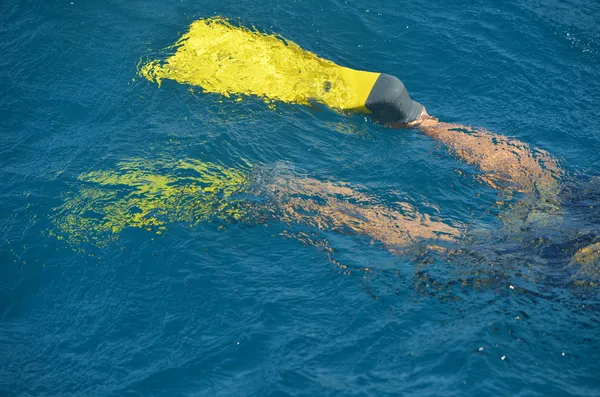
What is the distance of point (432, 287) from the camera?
4875 mm

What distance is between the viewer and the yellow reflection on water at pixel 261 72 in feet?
23.5

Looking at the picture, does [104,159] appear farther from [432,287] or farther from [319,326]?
[432,287]

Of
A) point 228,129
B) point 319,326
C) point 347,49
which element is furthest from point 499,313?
point 347,49

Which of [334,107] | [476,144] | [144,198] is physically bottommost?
[144,198]

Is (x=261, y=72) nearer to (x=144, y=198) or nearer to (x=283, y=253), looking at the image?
(x=144, y=198)

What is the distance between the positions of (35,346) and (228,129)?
325 cm

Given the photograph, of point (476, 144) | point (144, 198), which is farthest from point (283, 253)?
point (476, 144)

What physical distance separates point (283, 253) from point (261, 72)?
3028 millimetres

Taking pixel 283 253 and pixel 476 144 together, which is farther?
pixel 476 144

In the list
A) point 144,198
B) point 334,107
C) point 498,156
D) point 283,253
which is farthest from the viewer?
point 334,107

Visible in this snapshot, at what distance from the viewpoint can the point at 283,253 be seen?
17.4ft

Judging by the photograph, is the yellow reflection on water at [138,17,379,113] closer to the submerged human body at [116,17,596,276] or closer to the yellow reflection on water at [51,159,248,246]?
the submerged human body at [116,17,596,276]


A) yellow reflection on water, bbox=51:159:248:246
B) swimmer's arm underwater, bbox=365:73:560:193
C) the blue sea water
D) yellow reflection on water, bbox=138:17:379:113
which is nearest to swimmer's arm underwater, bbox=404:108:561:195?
swimmer's arm underwater, bbox=365:73:560:193

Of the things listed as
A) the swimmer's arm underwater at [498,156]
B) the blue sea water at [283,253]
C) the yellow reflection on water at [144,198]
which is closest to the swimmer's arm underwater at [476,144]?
the swimmer's arm underwater at [498,156]
